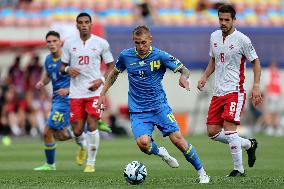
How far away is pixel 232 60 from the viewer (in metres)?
13.6

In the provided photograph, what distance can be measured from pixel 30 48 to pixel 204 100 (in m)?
6.89

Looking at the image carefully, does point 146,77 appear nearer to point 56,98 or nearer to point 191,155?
point 191,155

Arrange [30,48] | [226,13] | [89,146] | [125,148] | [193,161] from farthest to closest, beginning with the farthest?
[30,48] < [125,148] < [89,146] < [226,13] < [193,161]

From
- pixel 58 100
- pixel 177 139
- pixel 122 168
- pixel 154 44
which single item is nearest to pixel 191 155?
pixel 177 139

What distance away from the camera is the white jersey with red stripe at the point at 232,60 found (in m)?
13.5

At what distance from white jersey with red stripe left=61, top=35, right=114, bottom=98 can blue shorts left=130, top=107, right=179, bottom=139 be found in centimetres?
313

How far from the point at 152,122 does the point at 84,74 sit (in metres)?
3.42

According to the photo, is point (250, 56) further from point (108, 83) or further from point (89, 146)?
point (89, 146)

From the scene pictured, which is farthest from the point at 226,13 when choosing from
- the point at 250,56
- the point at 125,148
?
the point at 125,148

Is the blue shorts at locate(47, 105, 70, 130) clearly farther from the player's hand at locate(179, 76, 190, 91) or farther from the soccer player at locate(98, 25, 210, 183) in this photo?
the player's hand at locate(179, 76, 190, 91)

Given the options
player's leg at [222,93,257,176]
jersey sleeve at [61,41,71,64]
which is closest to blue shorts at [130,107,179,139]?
player's leg at [222,93,257,176]

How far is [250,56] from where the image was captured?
1341 cm

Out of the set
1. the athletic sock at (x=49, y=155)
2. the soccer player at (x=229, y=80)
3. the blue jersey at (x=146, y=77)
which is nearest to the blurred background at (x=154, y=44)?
the athletic sock at (x=49, y=155)

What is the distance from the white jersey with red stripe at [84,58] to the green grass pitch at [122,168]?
1.40 metres
